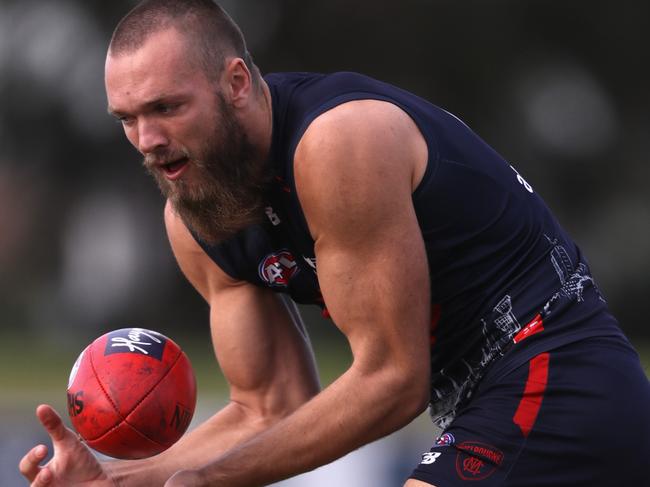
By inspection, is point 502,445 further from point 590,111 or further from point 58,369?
point 590,111

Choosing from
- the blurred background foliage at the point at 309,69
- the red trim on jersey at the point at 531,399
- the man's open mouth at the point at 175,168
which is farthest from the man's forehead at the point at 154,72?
the blurred background foliage at the point at 309,69

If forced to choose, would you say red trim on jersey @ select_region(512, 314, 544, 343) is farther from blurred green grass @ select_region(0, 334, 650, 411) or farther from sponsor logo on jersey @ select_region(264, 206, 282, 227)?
blurred green grass @ select_region(0, 334, 650, 411)

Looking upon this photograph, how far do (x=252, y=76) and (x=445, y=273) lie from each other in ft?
2.94

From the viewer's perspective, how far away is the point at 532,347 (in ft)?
14.8

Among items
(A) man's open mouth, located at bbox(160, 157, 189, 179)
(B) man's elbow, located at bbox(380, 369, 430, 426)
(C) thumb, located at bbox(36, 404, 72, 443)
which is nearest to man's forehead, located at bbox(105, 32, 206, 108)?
(A) man's open mouth, located at bbox(160, 157, 189, 179)

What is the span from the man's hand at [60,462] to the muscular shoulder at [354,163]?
1.08m

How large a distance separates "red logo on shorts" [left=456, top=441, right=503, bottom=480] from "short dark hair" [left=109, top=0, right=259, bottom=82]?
1.39m

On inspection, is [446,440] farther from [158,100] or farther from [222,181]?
[158,100]

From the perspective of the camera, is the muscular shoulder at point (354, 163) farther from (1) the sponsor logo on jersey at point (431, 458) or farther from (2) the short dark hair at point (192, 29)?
(1) the sponsor logo on jersey at point (431, 458)

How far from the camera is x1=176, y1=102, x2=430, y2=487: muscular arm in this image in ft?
14.0

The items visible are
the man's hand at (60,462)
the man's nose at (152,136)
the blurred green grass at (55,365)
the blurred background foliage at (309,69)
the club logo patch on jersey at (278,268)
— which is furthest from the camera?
the blurred background foliage at (309,69)

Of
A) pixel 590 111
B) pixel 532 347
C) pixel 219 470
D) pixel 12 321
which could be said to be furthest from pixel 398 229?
pixel 12 321

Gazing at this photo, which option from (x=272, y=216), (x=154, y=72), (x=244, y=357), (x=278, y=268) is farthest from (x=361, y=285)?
(x=244, y=357)

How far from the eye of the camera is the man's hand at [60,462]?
4.57m
